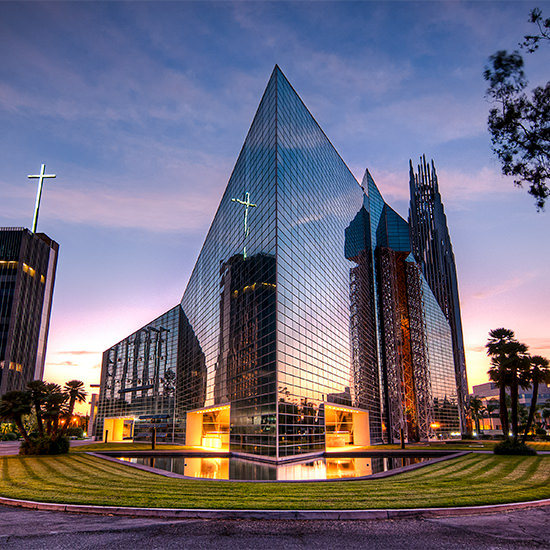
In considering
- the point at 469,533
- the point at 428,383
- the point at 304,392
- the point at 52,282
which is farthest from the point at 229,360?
the point at 52,282

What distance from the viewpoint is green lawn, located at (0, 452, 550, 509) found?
11789 millimetres

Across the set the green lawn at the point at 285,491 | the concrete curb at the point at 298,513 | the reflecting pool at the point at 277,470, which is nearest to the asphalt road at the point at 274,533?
the concrete curb at the point at 298,513

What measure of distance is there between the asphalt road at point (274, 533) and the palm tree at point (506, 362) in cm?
4360

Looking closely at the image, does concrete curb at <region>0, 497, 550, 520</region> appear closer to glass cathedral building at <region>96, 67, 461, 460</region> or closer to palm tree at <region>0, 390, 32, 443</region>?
glass cathedral building at <region>96, 67, 461, 460</region>

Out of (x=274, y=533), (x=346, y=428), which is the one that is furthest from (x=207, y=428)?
(x=274, y=533)

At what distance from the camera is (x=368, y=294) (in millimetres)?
77500

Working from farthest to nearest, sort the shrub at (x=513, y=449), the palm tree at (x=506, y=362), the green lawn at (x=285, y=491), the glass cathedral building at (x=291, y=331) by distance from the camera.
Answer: the palm tree at (x=506, y=362)
the glass cathedral building at (x=291, y=331)
the shrub at (x=513, y=449)
the green lawn at (x=285, y=491)

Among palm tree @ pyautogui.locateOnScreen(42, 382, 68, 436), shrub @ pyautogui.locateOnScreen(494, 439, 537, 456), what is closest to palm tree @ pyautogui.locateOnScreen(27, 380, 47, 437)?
palm tree @ pyautogui.locateOnScreen(42, 382, 68, 436)

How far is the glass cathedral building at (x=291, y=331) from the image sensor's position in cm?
4069

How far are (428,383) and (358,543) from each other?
8641 centimetres

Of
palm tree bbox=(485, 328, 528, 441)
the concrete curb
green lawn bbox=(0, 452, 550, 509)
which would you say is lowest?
green lawn bbox=(0, 452, 550, 509)

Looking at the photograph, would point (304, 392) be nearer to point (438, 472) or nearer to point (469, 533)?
point (438, 472)

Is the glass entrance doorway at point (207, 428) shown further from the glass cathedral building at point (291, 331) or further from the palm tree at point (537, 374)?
the palm tree at point (537, 374)

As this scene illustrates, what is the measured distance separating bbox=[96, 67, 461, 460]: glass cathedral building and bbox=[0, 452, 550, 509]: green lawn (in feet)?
63.3
